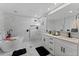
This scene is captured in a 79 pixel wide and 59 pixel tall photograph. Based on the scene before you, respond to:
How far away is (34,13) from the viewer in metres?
3.52

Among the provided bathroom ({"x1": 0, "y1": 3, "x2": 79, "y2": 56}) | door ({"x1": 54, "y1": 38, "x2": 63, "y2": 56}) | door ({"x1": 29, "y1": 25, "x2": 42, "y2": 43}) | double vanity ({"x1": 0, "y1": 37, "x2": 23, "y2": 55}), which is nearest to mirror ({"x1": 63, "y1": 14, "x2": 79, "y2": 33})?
bathroom ({"x1": 0, "y1": 3, "x2": 79, "y2": 56})

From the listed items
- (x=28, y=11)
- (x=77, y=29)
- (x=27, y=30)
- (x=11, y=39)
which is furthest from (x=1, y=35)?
(x=77, y=29)

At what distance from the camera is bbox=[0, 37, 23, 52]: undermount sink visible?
2830 millimetres

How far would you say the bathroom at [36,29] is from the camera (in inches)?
91.9

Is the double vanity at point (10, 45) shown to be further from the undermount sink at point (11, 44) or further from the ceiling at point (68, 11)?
the ceiling at point (68, 11)

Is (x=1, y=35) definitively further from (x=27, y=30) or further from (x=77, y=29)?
(x=77, y=29)

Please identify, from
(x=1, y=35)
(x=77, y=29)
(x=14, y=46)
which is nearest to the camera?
(x=77, y=29)

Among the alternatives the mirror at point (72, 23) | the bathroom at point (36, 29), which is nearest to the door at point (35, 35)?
the bathroom at point (36, 29)

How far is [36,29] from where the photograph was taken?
13.3 ft

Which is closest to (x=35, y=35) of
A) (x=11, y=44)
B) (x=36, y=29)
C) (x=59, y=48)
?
(x=36, y=29)

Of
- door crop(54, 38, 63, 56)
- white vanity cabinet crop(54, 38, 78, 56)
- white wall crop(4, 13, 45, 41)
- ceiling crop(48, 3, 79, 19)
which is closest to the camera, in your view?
white vanity cabinet crop(54, 38, 78, 56)

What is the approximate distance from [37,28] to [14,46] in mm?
1556

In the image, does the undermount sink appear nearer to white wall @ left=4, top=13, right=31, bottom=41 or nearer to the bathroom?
the bathroom

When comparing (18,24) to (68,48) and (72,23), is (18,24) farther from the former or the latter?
(68,48)
